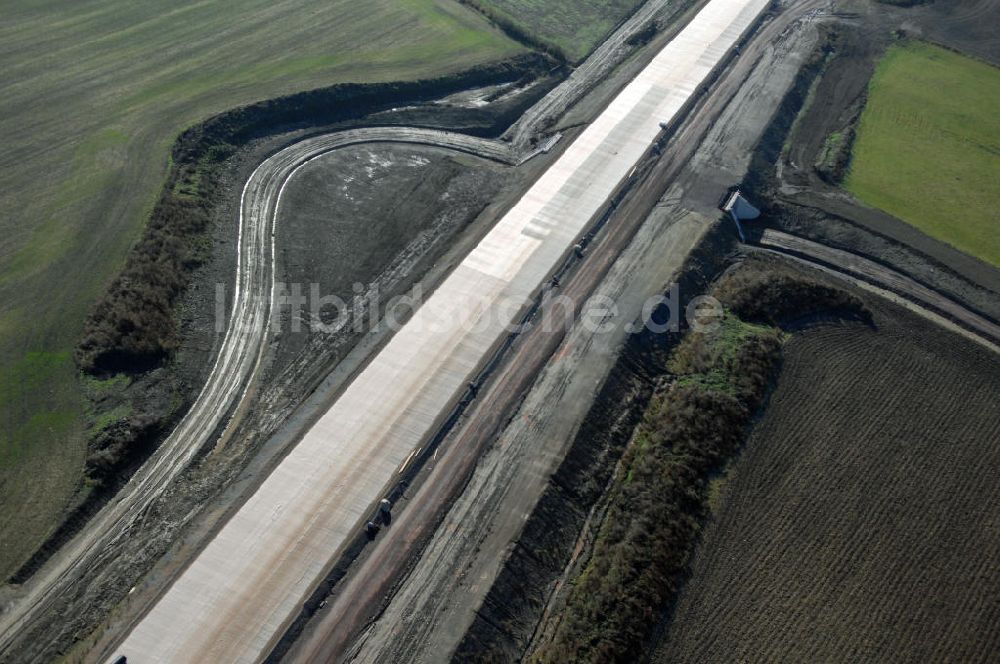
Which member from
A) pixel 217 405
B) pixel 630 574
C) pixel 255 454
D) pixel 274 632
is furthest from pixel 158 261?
pixel 630 574

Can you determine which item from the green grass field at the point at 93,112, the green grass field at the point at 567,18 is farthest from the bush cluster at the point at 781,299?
the green grass field at the point at 93,112

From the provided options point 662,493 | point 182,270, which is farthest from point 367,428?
point 182,270

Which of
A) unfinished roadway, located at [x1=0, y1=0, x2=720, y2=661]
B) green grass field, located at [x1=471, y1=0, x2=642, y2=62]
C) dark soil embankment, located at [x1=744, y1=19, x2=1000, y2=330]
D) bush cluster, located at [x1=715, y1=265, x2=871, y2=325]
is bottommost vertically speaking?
unfinished roadway, located at [x1=0, y1=0, x2=720, y2=661]

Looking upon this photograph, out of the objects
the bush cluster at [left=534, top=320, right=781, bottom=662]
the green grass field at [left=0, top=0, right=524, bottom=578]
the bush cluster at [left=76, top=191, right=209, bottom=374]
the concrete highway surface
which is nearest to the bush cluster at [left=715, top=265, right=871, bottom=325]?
the bush cluster at [left=534, top=320, right=781, bottom=662]

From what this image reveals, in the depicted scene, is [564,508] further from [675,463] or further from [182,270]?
[182,270]

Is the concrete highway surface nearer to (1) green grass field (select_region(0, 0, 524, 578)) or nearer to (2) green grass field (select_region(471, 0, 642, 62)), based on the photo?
(1) green grass field (select_region(0, 0, 524, 578))

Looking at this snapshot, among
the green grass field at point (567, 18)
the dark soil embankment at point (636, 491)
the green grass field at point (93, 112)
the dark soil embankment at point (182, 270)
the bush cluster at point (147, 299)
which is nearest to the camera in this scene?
the dark soil embankment at point (636, 491)

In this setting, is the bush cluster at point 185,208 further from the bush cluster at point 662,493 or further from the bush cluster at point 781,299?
the bush cluster at point 781,299
